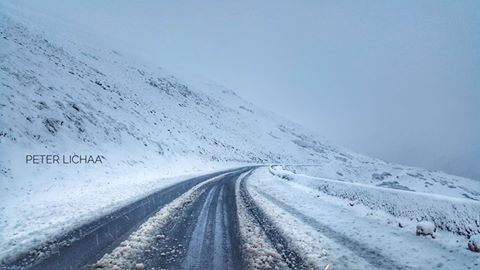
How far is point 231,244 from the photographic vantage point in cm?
699

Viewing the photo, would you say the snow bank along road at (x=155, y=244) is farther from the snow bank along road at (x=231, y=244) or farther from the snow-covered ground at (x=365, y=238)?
the snow-covered ground at (x=365, y=238)

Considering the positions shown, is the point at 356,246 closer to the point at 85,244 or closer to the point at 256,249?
the point at 256,249

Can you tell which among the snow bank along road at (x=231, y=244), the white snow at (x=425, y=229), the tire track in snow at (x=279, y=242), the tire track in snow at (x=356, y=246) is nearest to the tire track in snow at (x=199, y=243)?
the snow bank along road at (x=231, y=244)

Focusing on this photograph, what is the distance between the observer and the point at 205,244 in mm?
6930

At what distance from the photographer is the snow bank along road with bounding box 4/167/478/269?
5.79 meters

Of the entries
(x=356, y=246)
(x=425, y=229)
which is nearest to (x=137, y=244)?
(x=356, y=246)

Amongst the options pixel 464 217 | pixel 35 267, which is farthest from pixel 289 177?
pixel 35 267

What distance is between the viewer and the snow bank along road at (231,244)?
5.79m

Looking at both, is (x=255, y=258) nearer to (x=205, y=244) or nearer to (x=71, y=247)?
(x=205, y=244)

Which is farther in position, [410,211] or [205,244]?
[410,211]

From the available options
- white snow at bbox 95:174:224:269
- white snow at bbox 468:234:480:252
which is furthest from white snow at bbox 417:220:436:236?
white snow at bbox 95:174:224:269

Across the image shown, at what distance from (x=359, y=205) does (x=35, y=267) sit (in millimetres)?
12271

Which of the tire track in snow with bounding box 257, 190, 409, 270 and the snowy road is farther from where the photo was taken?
the tire track in snow with bounding box 257, 190, 409, 270

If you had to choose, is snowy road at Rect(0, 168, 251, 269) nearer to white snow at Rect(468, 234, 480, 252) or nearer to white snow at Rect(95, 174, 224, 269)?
white snow at Rect(95, 174, 224, 269)
